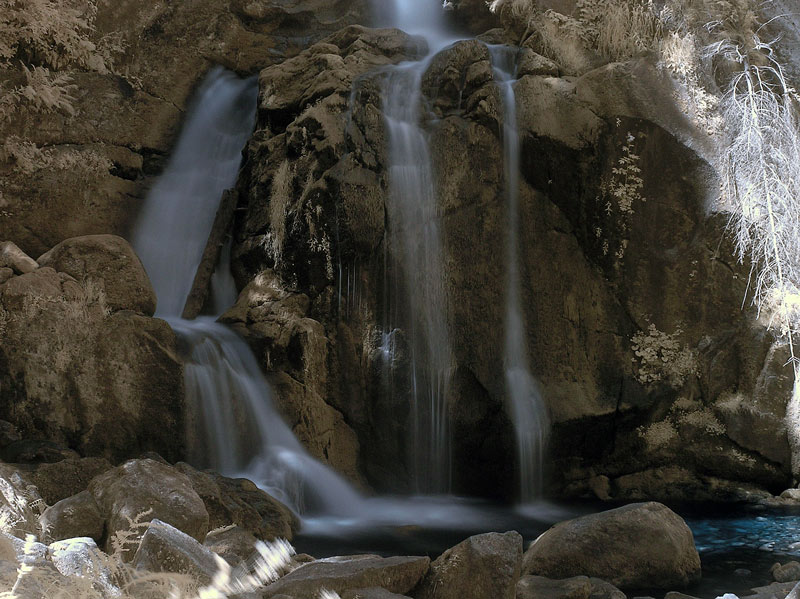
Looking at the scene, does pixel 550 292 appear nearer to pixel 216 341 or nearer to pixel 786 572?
pixel 216 341

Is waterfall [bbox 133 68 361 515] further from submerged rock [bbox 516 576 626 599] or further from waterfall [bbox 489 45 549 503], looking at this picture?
submerged rock [bbox 516 576 626 599]

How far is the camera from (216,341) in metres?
7.82

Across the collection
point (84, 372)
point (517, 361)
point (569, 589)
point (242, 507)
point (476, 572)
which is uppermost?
point (517, 361)

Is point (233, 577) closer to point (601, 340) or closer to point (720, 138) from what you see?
point (601, 340)

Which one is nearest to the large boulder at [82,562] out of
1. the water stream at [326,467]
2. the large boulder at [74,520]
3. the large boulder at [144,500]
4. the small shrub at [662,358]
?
the large boulder at [144,500]

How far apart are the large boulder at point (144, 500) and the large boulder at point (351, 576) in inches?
25.1

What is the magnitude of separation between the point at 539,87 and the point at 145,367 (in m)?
5.44

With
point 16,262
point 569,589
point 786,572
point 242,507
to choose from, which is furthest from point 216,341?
point 786,572

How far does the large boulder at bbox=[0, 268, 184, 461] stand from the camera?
6.58m

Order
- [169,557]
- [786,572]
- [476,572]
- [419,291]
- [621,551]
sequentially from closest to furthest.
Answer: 1. [169,557]
2. [476,572]
3. [621,551]
4. [786,572]
5. [419,291]

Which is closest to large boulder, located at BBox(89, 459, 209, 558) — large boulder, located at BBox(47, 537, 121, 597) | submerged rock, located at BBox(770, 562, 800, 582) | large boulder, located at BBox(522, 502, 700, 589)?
large boulder, located at BBox(47, 537, 121, 597)

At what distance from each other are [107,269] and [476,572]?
16.5 feet

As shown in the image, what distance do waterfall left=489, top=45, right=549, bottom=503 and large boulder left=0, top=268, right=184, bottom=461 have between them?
3602mm

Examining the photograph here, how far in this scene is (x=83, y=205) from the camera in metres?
9.54
